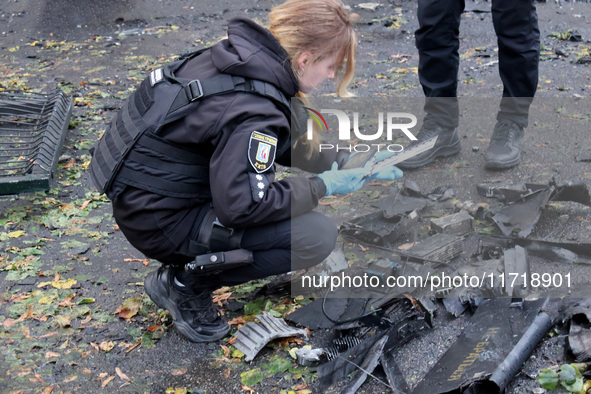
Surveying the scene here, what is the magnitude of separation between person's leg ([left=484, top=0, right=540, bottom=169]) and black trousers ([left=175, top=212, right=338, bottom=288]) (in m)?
1.96

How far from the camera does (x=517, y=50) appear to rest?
4.11m

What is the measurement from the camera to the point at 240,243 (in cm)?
273

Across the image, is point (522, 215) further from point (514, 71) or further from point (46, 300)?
point (46, 300)

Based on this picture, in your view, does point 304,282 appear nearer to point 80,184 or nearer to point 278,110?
point 278,110

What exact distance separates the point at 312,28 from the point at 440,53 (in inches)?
78.0

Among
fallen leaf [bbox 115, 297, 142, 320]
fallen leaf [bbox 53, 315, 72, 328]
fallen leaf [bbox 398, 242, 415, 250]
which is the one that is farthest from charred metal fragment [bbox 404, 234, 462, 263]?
fallen leaf [bbox 53, 315, 72, 328]

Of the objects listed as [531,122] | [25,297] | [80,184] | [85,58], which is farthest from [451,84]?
[85,58]

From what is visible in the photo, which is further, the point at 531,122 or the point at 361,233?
the point at 531,122

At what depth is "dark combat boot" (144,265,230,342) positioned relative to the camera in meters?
2.89

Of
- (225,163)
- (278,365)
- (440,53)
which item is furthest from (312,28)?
(440,53)

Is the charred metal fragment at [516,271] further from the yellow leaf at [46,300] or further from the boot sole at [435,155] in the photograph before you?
the yellow leaf at [46,300]

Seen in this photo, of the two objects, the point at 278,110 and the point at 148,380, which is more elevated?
the point at 278,110

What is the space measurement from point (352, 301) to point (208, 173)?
1.03m

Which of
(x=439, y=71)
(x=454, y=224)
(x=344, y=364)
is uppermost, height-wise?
(x=439, y=71)
